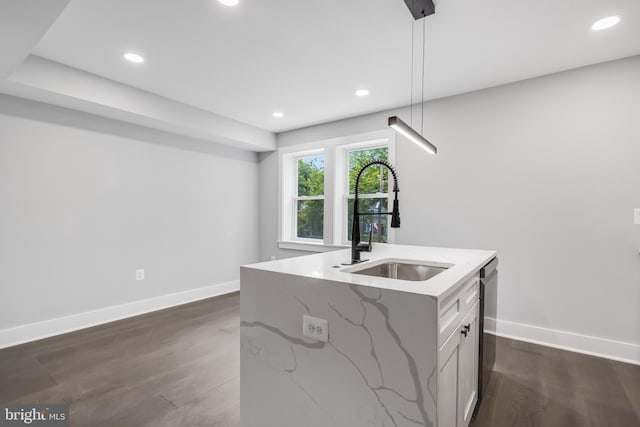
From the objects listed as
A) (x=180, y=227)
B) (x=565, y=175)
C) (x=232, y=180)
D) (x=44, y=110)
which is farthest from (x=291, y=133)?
(x=565, y=175)

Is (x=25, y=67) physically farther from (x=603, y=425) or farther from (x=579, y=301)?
(x=579, y=301)

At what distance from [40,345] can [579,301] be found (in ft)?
15.3

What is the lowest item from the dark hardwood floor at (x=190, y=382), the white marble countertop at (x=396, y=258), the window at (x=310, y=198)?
the dark hardwood floor at (x=190, y=382)

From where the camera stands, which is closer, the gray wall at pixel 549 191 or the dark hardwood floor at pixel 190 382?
the dark hardwood floor at pixel 190 382

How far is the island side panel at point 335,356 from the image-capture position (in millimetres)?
1069

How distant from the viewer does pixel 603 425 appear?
1741 millimetres

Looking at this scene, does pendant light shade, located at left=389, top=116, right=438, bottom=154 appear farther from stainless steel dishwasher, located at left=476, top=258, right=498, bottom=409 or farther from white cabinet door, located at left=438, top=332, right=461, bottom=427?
white cabinet door, located at left=438, top=332, right=461, bottom=427

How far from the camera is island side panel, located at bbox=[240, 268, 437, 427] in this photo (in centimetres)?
107

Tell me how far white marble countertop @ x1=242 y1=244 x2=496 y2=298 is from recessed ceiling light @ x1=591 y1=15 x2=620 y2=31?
1677 millimetres

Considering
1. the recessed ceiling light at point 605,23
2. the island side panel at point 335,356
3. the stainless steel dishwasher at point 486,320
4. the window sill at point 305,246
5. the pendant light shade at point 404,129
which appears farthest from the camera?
the window sill at point 305,246

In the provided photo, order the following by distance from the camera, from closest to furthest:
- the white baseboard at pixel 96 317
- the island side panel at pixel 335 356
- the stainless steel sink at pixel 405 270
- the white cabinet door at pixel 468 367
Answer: the island side panel at pixel 335 356 < the white cabinet door at pixel 468 367 < the stainless steel sink at pixel 405 270 < the white baseboard at pixel 96 317

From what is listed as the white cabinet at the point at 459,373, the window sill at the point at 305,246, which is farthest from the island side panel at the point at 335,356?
the window sill at the point at 305,246

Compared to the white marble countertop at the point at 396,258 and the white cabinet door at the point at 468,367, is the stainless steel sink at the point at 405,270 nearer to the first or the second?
the white marble countertop at the point at 396,258

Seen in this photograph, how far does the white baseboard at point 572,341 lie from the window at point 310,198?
2584 millimetres
